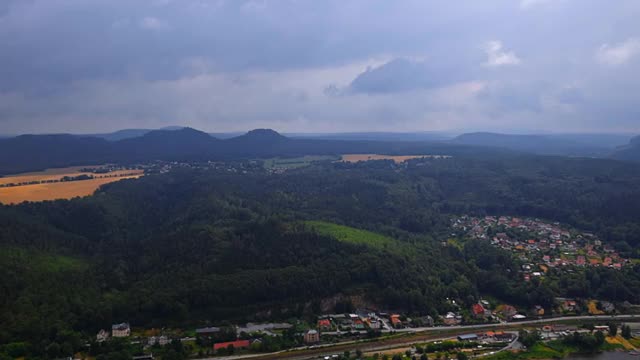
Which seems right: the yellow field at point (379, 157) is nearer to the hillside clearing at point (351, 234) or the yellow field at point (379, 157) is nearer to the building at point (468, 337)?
the hillside clearing at point (351, 234)

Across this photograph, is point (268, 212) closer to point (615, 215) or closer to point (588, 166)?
point (615, 215)

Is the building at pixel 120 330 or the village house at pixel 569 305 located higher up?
the building at pixel 120 330

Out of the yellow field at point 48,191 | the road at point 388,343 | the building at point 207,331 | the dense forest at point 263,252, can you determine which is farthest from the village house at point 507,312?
the yellow field at point 48,191

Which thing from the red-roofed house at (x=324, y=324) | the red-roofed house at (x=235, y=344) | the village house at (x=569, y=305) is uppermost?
the red-roofed house at (x=235, y=344)

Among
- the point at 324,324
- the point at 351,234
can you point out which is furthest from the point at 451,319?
the point at 351,234

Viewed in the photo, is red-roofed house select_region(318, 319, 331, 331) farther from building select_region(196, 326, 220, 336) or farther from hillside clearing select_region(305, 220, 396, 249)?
hillside clearing select_region(305, 220, 396, 249)

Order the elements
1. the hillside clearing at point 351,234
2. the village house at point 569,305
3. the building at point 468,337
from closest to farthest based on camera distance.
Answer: the building at point 468,337
the village house at point 569,305
the hillside clearing at point 351,234
